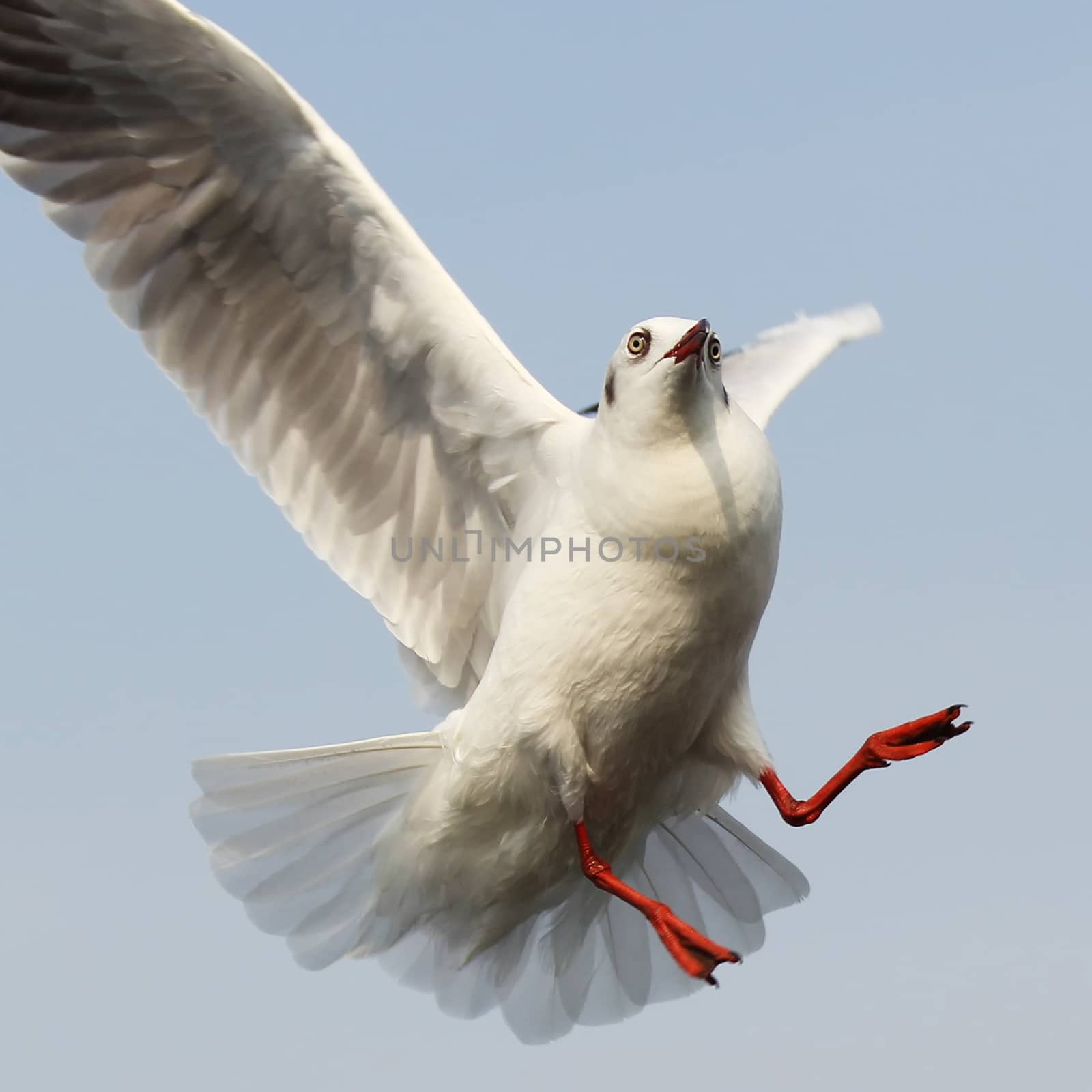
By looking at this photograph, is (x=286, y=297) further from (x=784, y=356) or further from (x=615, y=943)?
(x=615, y=943)

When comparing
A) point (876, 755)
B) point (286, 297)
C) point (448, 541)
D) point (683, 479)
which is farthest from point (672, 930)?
point (286, 297)

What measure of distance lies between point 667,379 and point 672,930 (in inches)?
66.1

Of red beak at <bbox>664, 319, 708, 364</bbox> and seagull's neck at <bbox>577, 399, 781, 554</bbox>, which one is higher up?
red beak at <bbox>664, 319, 708, 364</bbox>

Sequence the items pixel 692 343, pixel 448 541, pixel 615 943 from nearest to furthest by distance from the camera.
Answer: pixel 692 343, pixel 448 541, pixel 615 943

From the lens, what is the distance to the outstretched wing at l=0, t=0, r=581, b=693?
6.93 metres

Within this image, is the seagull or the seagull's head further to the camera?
the seagull

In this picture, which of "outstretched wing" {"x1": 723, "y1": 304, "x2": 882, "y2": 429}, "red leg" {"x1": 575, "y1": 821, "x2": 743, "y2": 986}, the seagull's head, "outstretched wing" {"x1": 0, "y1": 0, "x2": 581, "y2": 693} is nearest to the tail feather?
"red leg" {"x1": 575, "y1": 821, "x2": 743, "y2": 986}

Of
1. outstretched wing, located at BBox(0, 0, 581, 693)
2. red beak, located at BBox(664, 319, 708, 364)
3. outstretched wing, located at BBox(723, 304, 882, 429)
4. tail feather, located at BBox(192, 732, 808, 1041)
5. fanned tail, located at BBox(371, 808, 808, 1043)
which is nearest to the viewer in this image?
red beak, located at BBox(664, 319, 708, 364)

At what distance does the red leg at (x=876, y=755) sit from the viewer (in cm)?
666

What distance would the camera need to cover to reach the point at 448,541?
741 centimetres

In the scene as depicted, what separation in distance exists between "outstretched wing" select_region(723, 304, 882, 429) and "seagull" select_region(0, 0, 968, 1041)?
0.03m

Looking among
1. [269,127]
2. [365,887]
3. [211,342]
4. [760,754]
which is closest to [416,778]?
[365,887]

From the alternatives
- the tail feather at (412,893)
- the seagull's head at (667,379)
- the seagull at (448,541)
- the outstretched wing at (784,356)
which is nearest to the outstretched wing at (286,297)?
the seagull at (448,541)

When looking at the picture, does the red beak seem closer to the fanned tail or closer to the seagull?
the seagull
